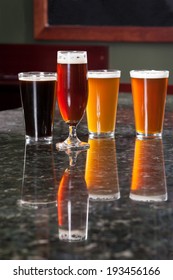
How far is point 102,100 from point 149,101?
0.36 ft

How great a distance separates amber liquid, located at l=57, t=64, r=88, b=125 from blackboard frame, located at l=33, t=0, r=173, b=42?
11.9 ft

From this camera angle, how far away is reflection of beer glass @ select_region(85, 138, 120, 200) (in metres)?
0.92

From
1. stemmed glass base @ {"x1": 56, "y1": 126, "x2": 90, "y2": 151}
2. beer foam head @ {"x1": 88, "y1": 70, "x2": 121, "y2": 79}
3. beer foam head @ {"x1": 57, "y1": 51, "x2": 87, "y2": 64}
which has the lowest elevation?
stemmed glass base @ {"x1": 56, "y1": 126, "x2": 90, "y2": 151}

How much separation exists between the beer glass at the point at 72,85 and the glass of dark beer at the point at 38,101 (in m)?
0.05

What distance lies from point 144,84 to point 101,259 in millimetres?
852

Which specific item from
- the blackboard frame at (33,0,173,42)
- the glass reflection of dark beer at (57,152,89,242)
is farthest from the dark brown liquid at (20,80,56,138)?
the blackboard frame at (33,0,173,42)

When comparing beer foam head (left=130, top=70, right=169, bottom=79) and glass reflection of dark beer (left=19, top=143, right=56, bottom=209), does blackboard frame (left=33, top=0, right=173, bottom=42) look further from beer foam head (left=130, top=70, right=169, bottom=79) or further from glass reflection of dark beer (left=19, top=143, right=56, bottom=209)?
glass reflection of dark beer (left=19, top=143, right=56, bottom=209)

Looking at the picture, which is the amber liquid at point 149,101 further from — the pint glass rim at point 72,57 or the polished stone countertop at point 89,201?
the pint glass rim at point 72,57

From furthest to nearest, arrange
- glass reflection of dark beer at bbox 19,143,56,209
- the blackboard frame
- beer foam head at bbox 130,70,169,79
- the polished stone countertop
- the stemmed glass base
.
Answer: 1. the blackboard frame
2. beer foam head at bbox 130,70,169,79
3. the stemmed glass base
4. glass reflection of dark beer at bbox 19,143,56,209
5. the polished stone countertop

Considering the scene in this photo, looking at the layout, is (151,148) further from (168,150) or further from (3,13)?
(3,13)

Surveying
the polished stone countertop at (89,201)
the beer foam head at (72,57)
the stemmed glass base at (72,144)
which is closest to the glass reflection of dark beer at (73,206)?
the polished stone countertop at (89,201)

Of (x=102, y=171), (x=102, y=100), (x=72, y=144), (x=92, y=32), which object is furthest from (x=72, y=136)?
(x=92, y=32)

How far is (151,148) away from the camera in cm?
132

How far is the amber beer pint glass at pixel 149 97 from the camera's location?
1.44 metres
